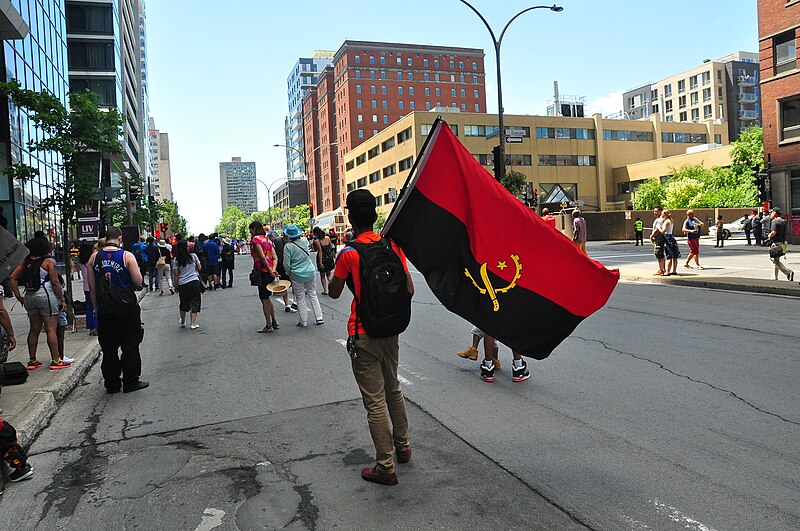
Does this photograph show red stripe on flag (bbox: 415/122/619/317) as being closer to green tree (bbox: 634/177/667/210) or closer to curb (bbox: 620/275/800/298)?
curb (bbox: 620/275/800/298)

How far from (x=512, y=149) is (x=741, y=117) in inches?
1904

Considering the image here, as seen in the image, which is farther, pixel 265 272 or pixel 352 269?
pixel 265 272

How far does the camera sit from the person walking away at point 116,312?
23.0 ft

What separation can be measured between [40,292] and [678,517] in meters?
7.60

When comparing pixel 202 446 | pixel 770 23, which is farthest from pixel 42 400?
pixel 770 23

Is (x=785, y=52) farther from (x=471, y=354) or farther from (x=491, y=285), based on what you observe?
(x=491, y=285)

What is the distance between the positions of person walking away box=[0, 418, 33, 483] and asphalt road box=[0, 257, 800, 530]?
0.30 feet

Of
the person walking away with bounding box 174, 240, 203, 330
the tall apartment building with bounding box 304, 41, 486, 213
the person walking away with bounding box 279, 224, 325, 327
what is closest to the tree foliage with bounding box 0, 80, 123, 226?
the person walking away with bounding box 174, 240, 203, 330

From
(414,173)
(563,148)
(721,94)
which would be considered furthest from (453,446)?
(721,94)

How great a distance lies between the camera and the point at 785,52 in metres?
31.8

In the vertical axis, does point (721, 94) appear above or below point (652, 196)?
above

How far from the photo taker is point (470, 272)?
4508 mm

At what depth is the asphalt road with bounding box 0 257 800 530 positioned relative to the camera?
12.0ft

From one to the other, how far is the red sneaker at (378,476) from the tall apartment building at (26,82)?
19.5m
